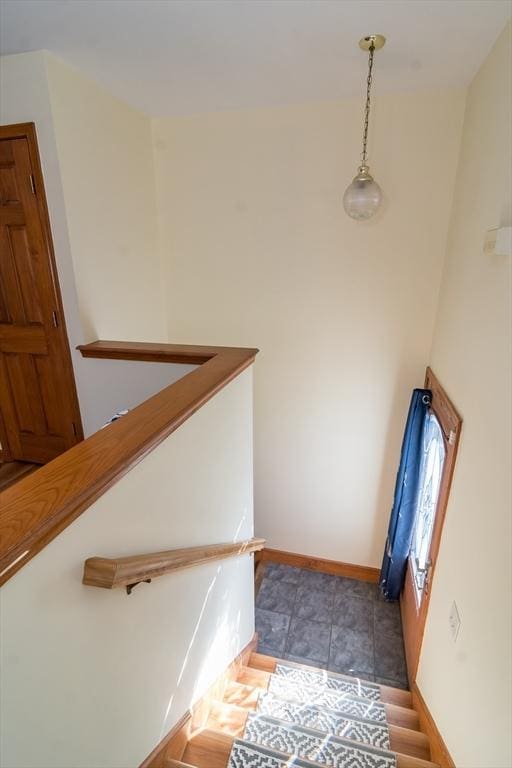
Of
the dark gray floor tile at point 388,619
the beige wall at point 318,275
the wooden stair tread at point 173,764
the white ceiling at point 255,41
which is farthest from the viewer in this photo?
the dark gray floor tile at point 388,619

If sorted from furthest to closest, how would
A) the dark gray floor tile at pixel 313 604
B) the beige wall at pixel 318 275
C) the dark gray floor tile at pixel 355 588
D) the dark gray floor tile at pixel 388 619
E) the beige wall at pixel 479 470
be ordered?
the dark gray floor tile at pixel 355 588 → the dark gray floor tile at pixel 313 604 → the dark gray floor tile at pixel 388 619 → the beige wall at pixel 318 275 → the beige wall at pixel 479 470

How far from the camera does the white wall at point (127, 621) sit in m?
0.76

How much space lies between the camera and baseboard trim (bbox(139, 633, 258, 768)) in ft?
4.51

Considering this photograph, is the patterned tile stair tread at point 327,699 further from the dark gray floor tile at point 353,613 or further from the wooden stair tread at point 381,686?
the dark gray floor tile at point 353,613

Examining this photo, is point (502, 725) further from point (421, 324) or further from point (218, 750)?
point (421, 324)

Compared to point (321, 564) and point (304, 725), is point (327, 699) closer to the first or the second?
point (304, 725)

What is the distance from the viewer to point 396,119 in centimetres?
233

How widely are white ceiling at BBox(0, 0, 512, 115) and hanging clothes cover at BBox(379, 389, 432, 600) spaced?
1.77m

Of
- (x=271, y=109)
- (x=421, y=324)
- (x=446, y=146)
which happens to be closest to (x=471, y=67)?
(x=446, y=146)

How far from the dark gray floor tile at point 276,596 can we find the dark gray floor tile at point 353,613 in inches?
13.9

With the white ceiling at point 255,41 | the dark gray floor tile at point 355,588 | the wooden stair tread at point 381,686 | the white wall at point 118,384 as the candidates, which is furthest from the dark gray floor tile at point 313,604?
the white ceiling at point 255,41

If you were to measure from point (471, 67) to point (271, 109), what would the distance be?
3.73 feet

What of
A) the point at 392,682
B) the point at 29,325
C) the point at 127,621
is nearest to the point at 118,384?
the point at 29,325

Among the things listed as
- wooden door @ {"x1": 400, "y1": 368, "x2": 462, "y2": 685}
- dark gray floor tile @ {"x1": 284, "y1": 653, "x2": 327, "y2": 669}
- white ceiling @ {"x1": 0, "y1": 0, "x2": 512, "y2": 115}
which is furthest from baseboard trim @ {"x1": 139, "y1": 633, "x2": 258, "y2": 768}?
white ceiling @ {"x1": 0, "y1": 0, "x2": 512, "y2": 115}
